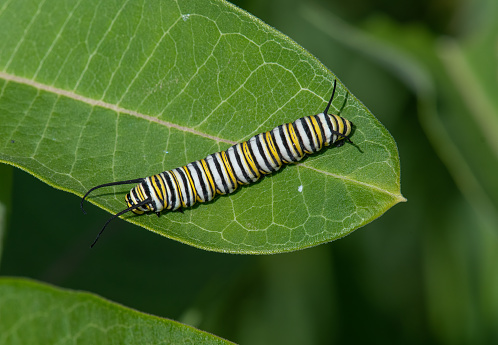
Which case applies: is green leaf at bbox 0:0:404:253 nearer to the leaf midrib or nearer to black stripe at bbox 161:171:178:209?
the leaf midrib

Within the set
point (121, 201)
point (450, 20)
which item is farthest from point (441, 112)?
point (121, 201)

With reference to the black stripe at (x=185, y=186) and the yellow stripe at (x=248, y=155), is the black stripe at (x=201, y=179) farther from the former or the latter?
the yellow stripe at (x=248, y=155)

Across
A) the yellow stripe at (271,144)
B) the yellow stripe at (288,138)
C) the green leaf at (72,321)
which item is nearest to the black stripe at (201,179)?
the yellow stripe at (271,144)

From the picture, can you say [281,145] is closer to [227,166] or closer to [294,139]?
[294,139]

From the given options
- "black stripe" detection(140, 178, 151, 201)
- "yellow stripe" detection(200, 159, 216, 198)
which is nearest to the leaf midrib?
"yellow stripe" detection(200, 159, 216, 198)

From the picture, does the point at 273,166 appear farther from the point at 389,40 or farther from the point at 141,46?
the point at 389,40
